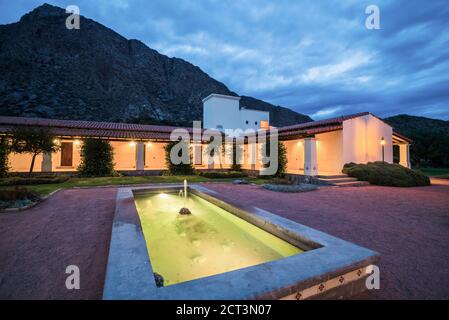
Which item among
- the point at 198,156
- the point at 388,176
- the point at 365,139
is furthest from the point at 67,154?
the point at 365,139

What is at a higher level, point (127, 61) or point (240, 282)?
point (127, 61)

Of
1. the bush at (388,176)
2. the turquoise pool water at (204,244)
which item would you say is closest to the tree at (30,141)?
the turquoise pool water at (204,244)

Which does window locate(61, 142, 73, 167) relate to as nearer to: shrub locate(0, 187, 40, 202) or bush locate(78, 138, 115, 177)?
bush locate(78, 138, 115, 177)

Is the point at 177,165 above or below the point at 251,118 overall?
below

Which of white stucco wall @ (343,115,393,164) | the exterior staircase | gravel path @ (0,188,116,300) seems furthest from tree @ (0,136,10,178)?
white stucco wall @ (343,115,393,164)

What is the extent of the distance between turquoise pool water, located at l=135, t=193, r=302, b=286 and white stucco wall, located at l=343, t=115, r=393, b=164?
11709mm

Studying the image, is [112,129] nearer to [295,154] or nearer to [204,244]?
[295,154]

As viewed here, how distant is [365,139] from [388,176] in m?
4.10

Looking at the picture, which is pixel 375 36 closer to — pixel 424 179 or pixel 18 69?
pixel 424 179

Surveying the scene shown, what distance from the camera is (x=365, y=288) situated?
237 cm

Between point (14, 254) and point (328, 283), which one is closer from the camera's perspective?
point (328, 283)

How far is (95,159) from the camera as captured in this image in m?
14.2

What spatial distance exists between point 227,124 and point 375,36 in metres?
20.4
